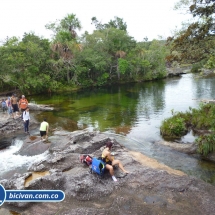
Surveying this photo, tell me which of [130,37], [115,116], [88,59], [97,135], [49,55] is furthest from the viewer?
[130,37]

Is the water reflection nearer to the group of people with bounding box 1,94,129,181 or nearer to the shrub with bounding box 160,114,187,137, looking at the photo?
the shrub with bounding box 160,114,187,137

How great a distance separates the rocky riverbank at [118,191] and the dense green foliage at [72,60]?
2760 centimetres

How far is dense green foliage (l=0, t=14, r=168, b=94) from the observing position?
1422 inches

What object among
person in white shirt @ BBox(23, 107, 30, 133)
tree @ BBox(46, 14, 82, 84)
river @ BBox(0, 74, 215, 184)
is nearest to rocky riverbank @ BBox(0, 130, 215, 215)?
river @ BBox(0, 74, 215, 184)

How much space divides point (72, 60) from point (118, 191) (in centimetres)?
3600

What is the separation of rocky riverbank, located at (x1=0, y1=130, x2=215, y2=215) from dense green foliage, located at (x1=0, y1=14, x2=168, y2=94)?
2760 cm

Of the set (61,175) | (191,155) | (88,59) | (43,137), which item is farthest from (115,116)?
(88,59)

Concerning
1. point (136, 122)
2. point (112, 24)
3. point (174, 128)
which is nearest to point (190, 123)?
point (174, 128)

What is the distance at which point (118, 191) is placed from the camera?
27.2 feet

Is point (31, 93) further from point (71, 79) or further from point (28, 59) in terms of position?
point (71, 79)

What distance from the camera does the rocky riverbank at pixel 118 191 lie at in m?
7.30

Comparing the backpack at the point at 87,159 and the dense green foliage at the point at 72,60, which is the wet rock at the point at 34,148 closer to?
the backpack at the point at 87,159

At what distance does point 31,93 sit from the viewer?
39.0 metres

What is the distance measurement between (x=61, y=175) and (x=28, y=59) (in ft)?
102
